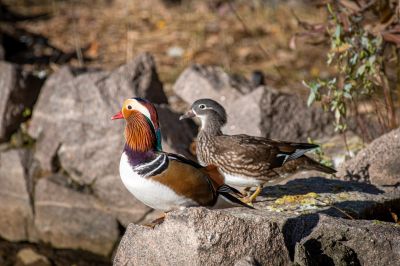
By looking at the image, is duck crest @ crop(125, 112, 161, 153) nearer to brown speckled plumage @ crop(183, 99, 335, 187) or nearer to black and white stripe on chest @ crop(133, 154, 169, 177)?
black and white stripe on chest @ crop(133, 154, 169, 177)

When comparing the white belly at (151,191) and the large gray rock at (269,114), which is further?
the large gray rock at (269,114)

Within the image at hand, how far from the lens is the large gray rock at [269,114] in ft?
22.3

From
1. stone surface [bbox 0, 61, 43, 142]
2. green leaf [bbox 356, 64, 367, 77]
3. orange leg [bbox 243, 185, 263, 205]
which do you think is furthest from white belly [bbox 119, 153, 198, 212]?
stone surface [bbox 0, 61, 43, 142]

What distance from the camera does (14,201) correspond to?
7035mm

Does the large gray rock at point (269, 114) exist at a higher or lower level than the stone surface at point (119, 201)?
higher

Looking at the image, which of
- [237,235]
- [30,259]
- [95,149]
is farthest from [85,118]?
[237,235]

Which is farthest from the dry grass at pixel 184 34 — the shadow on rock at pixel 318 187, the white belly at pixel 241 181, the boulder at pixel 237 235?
the boulder at pixel 237 235

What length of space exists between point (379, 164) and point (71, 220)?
8.89 feet

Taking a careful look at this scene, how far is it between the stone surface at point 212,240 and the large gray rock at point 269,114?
291 cm

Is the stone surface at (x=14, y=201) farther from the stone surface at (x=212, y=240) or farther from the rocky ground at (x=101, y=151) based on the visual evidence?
the stone surface at (x=212, y=240)

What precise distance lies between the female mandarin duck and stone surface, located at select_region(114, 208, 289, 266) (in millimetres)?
229

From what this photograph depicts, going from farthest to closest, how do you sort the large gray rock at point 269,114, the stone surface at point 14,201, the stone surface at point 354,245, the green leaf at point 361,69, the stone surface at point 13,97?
the stone surface at point 13,97, the stone surface at point 14,201, the large gray rock at point 269,114, the green leaf at point 361,69, the stone surface at point 354,245

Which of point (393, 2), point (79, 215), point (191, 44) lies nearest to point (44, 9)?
point (191, 44)

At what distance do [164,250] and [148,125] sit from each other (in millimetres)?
732
